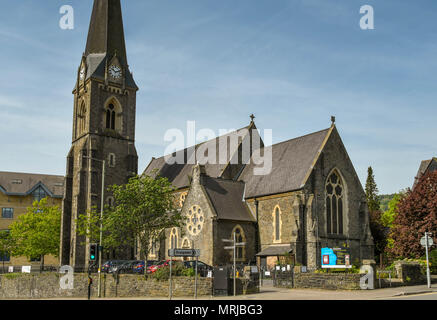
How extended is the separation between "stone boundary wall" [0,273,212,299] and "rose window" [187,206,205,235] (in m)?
12.3

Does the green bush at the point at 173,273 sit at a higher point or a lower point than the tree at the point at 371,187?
lower

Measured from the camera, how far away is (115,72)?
202ft

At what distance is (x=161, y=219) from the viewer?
3484cm

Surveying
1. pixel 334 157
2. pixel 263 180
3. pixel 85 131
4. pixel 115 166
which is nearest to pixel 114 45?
pixel 85 131

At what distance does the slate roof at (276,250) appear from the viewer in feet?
130

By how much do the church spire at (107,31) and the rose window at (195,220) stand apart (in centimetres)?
2753

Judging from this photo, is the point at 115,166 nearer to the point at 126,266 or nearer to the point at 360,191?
the point at 126,266

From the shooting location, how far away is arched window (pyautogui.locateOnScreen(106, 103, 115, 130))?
2395 inches

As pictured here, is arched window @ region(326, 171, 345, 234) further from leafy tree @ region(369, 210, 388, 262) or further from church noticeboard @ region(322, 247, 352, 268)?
leafy tree @ region(369, 210, 388, 262)

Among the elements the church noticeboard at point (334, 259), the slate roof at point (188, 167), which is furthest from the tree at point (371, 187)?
the church noticeboard at point (334, 259)

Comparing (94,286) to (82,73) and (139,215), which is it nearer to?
(139,215)

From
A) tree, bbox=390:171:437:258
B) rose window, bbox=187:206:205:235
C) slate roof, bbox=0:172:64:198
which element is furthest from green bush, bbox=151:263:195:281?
slate roof, bbox=0:172:64:198

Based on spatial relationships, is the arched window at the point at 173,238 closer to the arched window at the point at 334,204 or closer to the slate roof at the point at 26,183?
the arched window at the point at 334,204

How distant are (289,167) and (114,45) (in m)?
30.7
